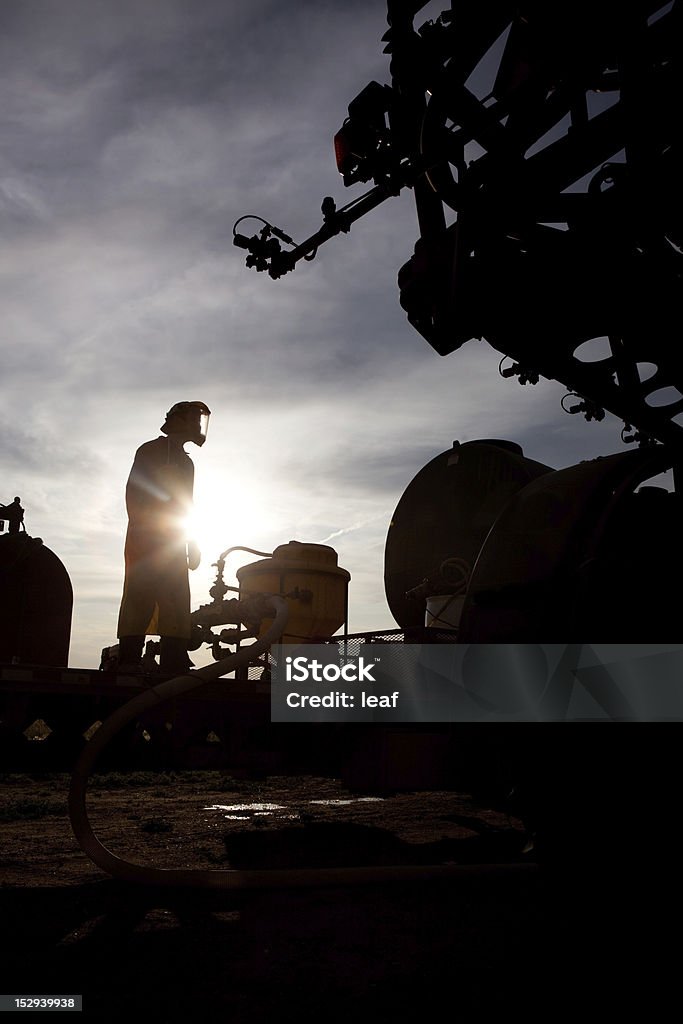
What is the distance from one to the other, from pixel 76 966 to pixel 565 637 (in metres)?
1.94

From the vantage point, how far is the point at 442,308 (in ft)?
11.8

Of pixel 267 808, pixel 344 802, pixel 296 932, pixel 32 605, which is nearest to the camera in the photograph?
pixel 296 932

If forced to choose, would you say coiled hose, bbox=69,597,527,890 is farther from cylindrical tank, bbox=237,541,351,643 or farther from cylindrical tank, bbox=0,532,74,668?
cylindrical tank, bbox=237,541,351,643

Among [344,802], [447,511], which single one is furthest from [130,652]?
[447,511]

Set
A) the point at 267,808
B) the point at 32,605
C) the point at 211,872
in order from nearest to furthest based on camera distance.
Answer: the point at 211,872
the point at 267,808
the point at 32,605

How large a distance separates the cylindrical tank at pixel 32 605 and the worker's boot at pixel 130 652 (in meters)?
3.46

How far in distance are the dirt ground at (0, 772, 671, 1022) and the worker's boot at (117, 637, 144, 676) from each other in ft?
3.55

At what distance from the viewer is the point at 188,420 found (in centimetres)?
545

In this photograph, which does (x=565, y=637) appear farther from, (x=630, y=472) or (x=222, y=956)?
(x=222, y=956)

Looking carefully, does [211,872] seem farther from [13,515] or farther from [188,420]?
[13,515]

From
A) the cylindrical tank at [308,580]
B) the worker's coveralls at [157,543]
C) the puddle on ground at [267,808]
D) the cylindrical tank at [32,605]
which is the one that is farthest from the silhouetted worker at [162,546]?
the cylindrical tank at [308,580]

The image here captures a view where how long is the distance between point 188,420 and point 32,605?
4105 mm

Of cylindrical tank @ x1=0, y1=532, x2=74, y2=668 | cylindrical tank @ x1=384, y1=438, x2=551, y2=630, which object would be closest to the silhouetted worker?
cylindrical tank @ x1=384, y1=438, x2=551, y2=630

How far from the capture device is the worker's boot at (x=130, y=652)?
4766mm
